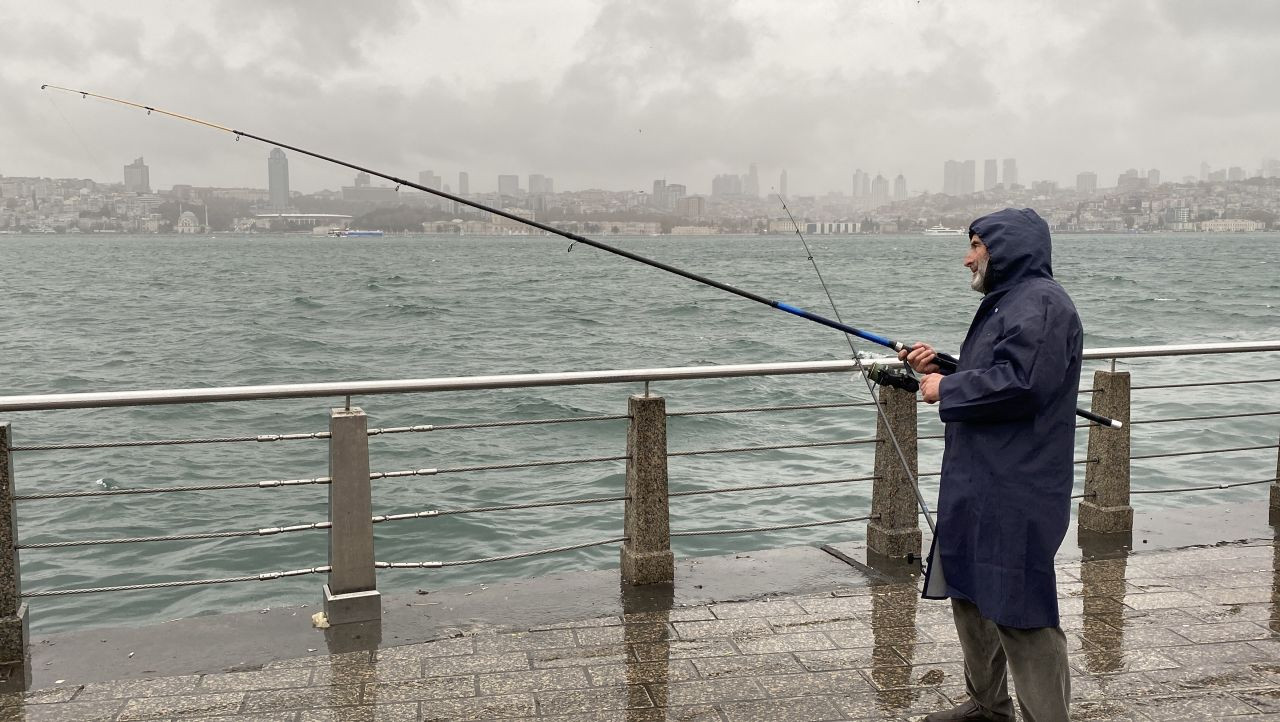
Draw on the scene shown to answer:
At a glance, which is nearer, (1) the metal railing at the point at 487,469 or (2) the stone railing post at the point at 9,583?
(2) the stone railing post at the point at 9,583

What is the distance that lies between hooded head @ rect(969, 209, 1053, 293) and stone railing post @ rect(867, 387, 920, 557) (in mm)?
2578

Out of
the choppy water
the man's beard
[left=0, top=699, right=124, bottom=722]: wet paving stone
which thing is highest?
the man's beard

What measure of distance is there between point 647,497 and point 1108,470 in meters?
2.90

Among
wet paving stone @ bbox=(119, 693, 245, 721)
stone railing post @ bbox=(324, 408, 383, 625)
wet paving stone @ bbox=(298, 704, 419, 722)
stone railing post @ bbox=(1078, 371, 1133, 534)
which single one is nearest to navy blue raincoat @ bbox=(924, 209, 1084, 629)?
wet paving stone @ bbox=(298, 704, 419, 722)

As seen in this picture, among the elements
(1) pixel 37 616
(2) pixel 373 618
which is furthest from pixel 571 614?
(1) pixel 37 616

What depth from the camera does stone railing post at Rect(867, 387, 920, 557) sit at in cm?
655

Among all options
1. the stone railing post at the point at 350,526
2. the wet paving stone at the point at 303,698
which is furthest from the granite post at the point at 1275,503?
the wet paving stone at the point at 303,698

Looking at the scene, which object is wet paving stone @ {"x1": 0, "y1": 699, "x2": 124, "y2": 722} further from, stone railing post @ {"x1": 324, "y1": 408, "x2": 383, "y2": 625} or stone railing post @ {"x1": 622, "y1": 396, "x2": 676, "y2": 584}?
stone railing post @ {"x1": 622, "y1": 396, "x2": 676, "y2": 584}

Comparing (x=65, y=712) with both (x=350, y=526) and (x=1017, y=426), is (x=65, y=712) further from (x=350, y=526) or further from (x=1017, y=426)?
(x=1017, y=426)

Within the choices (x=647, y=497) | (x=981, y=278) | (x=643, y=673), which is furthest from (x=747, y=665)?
(x=981, y=278)

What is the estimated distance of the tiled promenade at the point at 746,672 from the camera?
4.55 m

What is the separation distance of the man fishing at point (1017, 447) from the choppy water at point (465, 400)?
7.88 m

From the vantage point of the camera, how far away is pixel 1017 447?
3.84 metres

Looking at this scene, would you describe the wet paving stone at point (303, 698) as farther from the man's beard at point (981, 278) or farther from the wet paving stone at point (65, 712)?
the man's beard at point (981, 278)
